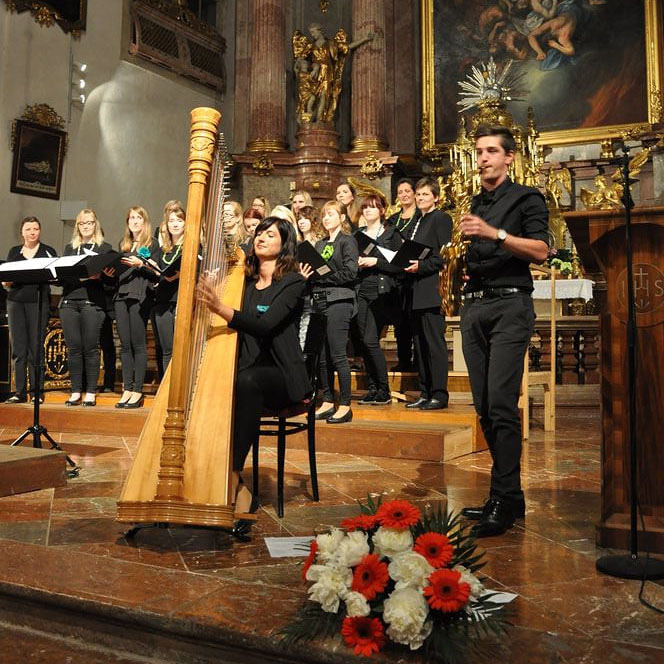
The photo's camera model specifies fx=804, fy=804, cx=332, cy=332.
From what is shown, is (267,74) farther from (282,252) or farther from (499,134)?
(499,134)

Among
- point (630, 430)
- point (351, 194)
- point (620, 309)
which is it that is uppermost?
point (351, 194)

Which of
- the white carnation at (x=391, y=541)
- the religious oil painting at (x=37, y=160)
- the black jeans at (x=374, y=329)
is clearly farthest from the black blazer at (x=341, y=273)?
the religious oil painting at (x=37, y=160)

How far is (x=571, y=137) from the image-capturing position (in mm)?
12508

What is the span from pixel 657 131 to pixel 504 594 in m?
11.2

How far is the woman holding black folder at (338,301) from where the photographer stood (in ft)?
18.0

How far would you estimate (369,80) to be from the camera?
39.8 ft

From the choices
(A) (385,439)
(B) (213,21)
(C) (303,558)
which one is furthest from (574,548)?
(B) (213,21)

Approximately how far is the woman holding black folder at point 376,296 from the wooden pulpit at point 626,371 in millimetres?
2951

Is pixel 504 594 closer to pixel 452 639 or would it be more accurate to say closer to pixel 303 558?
pixel 452 639

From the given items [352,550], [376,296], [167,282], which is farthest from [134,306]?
[352,550]

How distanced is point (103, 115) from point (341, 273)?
23.5ft

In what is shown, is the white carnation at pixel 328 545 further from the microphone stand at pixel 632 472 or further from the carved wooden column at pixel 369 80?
the carved wooden column at pixel 369 80

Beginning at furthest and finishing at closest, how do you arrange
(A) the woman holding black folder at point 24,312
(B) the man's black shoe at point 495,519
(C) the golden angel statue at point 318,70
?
(C) the golden angel statue at point 318,70, (A) the woman holding black folder at point 24,312, (B) the man's black shoe at point 495,519

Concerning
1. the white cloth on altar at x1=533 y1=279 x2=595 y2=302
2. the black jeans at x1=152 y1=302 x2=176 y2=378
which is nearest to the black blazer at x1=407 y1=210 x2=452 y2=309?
the black jeans at x1=152 y1=302 x2=176 y2=378
